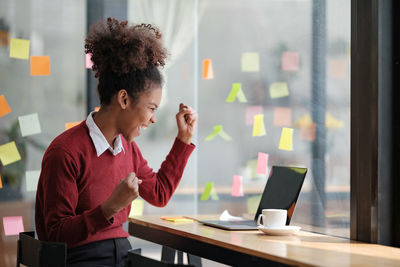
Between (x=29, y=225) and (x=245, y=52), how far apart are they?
1.32 m

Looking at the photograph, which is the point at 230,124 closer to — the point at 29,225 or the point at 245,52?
the point at 245,52

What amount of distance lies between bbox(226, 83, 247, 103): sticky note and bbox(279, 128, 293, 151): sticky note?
1.22 feet

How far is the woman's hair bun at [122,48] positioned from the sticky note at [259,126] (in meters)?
0.82

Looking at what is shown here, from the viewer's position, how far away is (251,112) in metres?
2.76

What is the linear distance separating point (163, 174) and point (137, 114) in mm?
378

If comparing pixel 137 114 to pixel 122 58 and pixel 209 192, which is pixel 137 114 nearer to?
pixel 122 58

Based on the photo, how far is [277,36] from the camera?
2.59 metres

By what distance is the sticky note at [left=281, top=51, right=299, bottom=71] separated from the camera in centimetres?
244

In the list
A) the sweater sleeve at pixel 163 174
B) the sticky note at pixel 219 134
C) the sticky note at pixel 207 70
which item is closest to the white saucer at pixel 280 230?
the sweater sleeve at pixel 163 174

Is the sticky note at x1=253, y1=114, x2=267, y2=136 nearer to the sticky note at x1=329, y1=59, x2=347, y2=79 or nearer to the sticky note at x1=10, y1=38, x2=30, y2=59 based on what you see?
the sticky note at x1=329, y1=59, x2=347, y2=79

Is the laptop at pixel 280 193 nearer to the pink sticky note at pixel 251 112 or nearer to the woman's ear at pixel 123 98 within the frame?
the pink sticky note at pixel 251 112

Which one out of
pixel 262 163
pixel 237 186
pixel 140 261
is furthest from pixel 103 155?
pixel 237 186

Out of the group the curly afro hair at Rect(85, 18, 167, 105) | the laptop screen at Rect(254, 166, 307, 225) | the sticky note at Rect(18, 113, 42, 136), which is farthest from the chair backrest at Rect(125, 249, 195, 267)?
the sticky note at Rect(18, 113, 42, 136)

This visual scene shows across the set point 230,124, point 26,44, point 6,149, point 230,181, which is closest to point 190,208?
point 230,181
